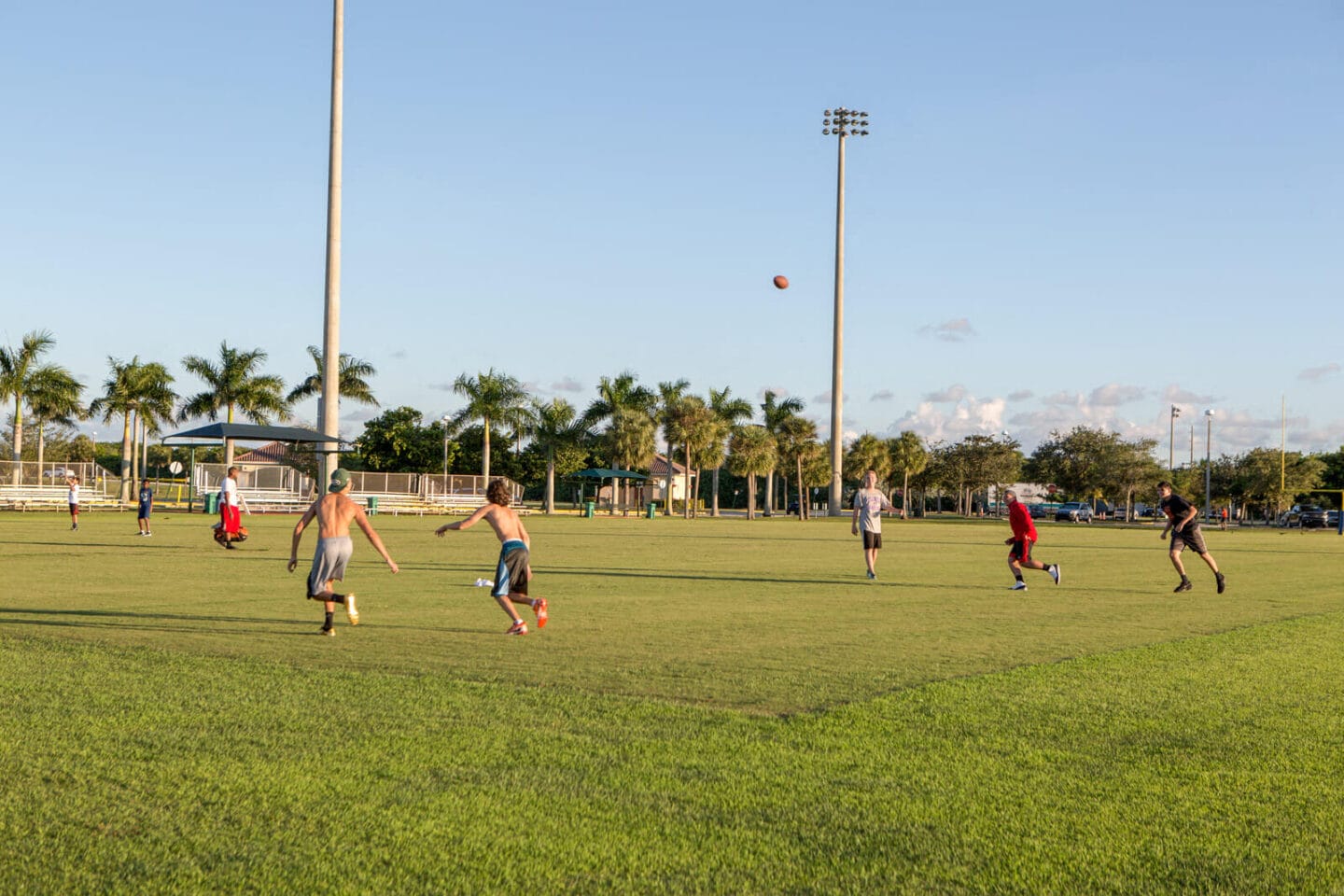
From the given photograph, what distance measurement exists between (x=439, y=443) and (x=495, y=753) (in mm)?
84266

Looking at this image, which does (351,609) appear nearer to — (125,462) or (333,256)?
(333,256)

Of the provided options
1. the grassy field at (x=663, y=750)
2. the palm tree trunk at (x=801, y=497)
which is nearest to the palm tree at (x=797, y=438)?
the palm tree trunk at (x=801, y=497)

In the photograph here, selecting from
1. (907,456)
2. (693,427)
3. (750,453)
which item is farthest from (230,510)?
(907,456)

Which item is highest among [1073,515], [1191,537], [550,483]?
[550,483]

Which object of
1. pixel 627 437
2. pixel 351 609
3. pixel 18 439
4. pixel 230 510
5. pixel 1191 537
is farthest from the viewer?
pixel 627 437

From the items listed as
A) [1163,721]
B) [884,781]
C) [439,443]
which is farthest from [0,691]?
[439,443]

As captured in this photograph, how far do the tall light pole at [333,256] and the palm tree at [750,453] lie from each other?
5024 centimetres

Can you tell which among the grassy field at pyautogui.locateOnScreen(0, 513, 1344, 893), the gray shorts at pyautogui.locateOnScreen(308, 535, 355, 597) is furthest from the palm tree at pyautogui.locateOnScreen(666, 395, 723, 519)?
the gray shorts at pyautogui.locateOnScreen(308, 535, 355, 597)

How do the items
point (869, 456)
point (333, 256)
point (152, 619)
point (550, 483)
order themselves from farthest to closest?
point (869, 456) → point (550, 483) → point (333, 256) → point (152, 619)

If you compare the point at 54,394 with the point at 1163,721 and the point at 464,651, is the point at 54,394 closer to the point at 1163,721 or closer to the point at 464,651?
the point at 464,651

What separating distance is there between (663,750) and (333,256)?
29.4 m

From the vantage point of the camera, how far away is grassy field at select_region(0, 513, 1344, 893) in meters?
4.98

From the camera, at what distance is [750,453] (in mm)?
→ 83125

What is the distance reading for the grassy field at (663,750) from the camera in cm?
498
